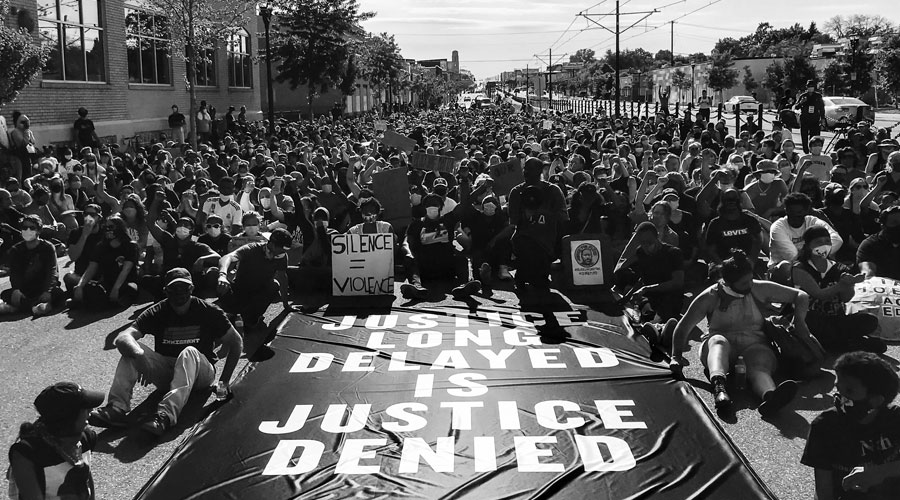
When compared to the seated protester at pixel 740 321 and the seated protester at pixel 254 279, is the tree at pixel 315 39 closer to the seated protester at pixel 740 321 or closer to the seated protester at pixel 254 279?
the seated protester at pixel 254 279

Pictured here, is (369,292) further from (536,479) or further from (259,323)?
(536,479)

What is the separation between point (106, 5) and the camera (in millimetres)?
29562

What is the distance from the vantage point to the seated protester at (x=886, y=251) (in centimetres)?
973

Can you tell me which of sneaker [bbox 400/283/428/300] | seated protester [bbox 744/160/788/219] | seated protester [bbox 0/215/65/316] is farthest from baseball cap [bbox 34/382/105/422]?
seated protester [bbox 744/160/788/219]

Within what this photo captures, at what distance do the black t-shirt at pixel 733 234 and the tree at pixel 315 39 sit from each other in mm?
36452

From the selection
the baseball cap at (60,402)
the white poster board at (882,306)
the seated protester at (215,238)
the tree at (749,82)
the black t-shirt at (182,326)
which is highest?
the tree at (749,82)

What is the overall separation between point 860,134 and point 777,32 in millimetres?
139253

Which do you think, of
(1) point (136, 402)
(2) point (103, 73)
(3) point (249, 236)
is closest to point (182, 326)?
(1) point (136, 402)

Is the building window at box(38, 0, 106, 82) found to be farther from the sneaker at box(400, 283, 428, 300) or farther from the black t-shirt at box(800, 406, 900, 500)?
the black t-shirt at box(800, 406, 900, 500)

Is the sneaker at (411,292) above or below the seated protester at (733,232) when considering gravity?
below

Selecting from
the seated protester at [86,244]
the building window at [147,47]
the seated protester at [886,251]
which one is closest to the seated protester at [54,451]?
the seated protester at [86,244]

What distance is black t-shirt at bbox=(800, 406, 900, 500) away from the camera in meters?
4.72

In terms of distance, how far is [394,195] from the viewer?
14469mm

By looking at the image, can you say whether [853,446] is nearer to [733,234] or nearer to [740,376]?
[740,376]
